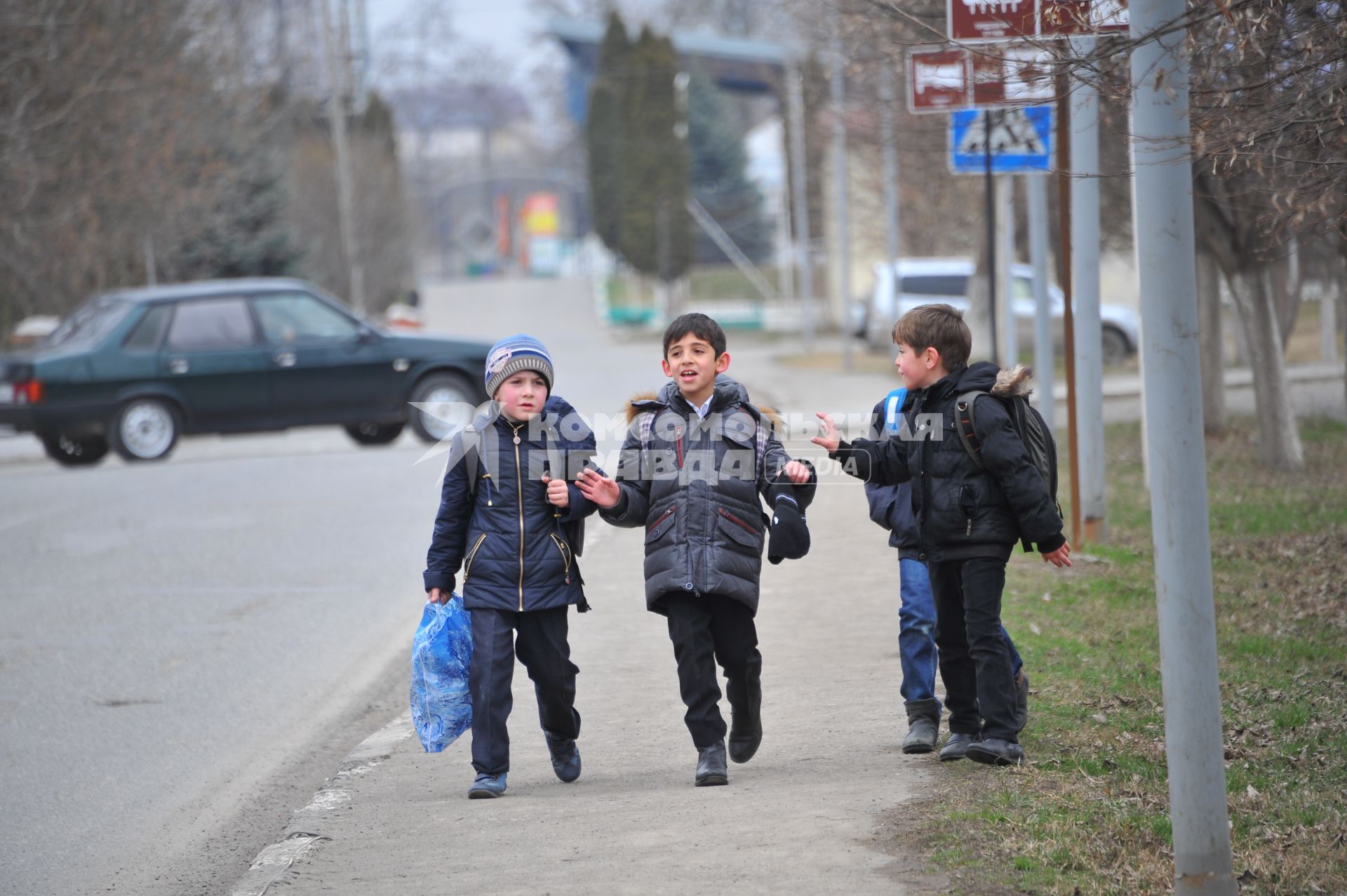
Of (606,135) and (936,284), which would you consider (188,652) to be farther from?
(606,135)

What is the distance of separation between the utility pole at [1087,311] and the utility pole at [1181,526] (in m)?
5.55

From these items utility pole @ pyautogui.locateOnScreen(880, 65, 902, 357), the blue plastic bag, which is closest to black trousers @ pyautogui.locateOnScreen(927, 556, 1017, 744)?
the blue plastic bag

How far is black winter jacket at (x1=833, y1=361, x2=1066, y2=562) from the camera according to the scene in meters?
5.15

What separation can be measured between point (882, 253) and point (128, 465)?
3021 centimetres

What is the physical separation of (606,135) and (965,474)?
212 feet

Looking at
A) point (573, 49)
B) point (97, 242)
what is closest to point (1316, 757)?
point (97, 242)

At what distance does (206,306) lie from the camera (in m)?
17.3

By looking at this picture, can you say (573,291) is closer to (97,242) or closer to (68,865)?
(97,242)

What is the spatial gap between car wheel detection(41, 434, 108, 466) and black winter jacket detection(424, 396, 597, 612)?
13.5 meters

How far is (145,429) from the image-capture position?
17.4 metres

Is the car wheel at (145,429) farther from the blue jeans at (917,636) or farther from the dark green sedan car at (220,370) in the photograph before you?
the blue jeans at (917,636)

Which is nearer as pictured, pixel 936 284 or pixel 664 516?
pixel 664 516

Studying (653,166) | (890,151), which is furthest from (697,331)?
(653,166)

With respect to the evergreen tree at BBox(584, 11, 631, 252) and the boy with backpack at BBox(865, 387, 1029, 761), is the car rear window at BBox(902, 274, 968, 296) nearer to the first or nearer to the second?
the boy with backpack at BBox(865, 387, 1029, 761)
